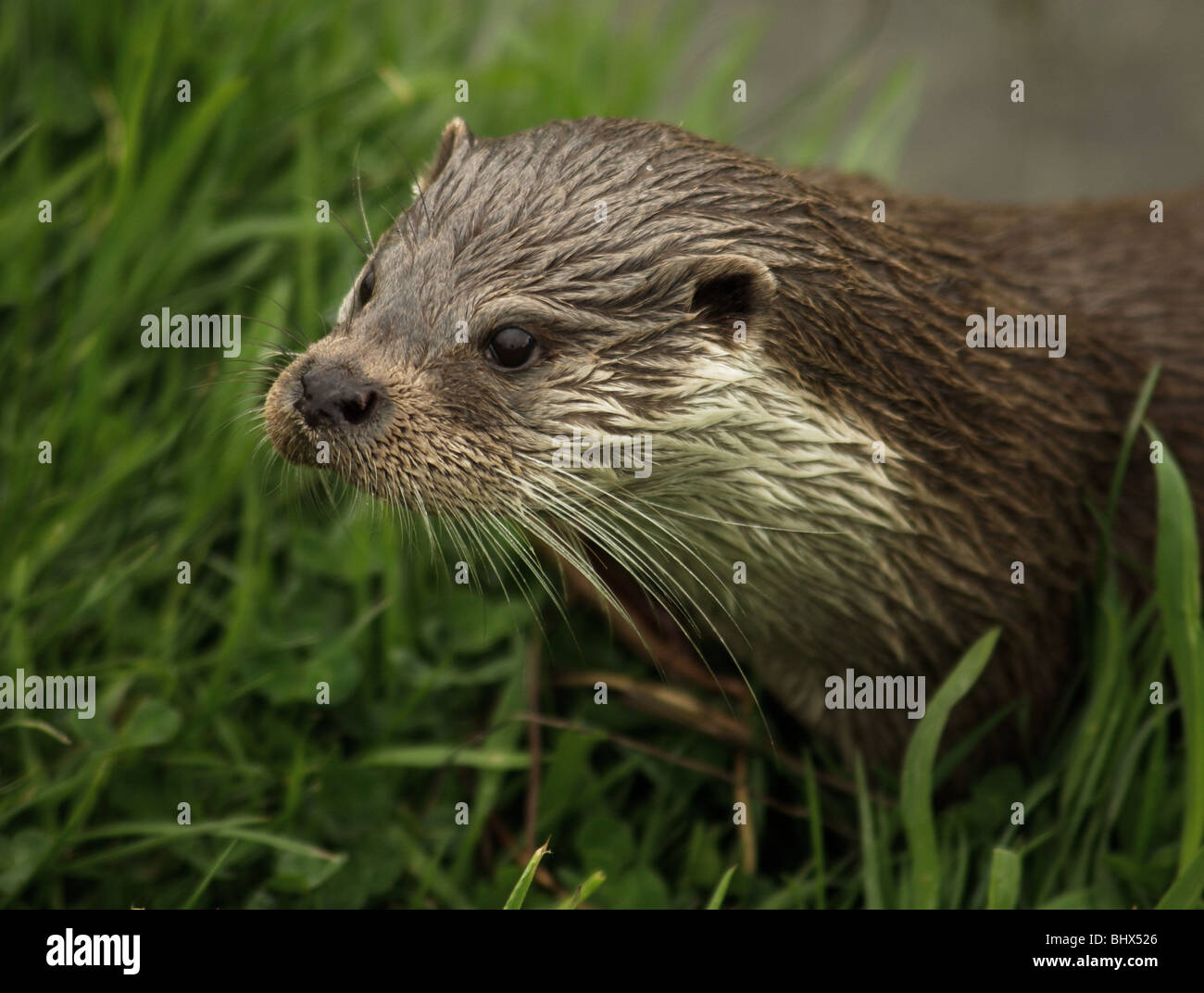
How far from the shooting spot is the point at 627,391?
197cm

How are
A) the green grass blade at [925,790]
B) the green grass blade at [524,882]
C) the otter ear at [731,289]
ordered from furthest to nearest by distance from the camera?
the green grass blade at [925,790], the otter ear at [731,289], the green grass blade at [524,882]

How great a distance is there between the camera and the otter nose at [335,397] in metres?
1.94

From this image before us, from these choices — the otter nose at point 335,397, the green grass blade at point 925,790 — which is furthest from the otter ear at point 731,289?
the green grass blade at point 925,790

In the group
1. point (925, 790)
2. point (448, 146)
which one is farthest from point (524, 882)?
point (448, 146)

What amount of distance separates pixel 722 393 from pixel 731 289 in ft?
0.51

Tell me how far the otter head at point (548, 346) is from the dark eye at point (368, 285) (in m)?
0.14

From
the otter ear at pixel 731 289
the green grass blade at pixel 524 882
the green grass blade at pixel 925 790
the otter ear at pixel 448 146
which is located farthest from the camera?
the otter ear at pixel 448 146

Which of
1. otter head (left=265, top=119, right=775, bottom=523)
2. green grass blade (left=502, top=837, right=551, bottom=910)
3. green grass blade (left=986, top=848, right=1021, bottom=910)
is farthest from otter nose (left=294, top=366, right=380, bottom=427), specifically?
green grass blade (left=986, top=848, right=1021, bottom=910)

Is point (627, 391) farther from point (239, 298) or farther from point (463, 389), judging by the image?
point (239, 298)

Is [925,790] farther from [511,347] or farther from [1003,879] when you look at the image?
[511,347]

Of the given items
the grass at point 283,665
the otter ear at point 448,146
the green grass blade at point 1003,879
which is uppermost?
the otter ear at point 448,146

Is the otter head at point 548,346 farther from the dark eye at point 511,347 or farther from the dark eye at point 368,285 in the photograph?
the dark eye at point 368,285

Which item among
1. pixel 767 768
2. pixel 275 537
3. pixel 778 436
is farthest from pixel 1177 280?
pixel 275 537
